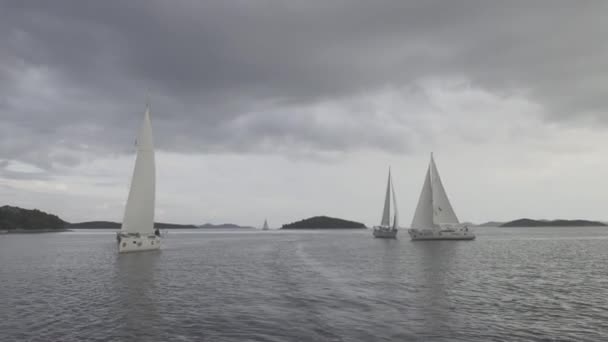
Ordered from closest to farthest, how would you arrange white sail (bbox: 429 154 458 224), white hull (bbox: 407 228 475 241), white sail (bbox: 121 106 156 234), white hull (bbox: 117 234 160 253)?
white sail (bbox: 121 106 156 234)
white hull (bbox: 117 234 160 253)
white sail (bbox: 429 154 458 224)
white hull (bbox: 407 228 475 241)

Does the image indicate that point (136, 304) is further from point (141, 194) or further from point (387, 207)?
point (387, 207)

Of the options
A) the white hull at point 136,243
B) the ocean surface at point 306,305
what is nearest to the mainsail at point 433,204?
the ocean surface at point 306,305

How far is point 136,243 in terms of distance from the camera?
62156 mm

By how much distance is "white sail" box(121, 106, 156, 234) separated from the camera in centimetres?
5853

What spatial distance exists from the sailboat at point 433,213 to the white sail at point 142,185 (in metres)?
59.2

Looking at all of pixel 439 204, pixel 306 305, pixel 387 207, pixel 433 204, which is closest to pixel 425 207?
pixel 433 204

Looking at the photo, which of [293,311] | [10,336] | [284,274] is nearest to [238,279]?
[284,274]

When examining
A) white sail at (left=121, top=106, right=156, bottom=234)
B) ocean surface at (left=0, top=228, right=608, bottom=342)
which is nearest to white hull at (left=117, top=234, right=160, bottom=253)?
white sail at (left=121, top=106, right=156, bottom=234)

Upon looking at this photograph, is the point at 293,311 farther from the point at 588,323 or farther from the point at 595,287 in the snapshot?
the point at 595,287

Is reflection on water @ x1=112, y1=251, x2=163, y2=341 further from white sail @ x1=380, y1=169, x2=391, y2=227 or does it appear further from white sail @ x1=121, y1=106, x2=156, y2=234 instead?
white sail @ x1=380, y1=169, x2=391, y2=227

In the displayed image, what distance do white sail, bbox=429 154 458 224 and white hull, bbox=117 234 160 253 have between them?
59818 mm

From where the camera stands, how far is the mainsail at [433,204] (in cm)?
8981

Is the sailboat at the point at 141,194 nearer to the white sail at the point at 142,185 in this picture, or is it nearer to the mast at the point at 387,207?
the white sail at the point at 142,185

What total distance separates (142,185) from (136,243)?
999cm
